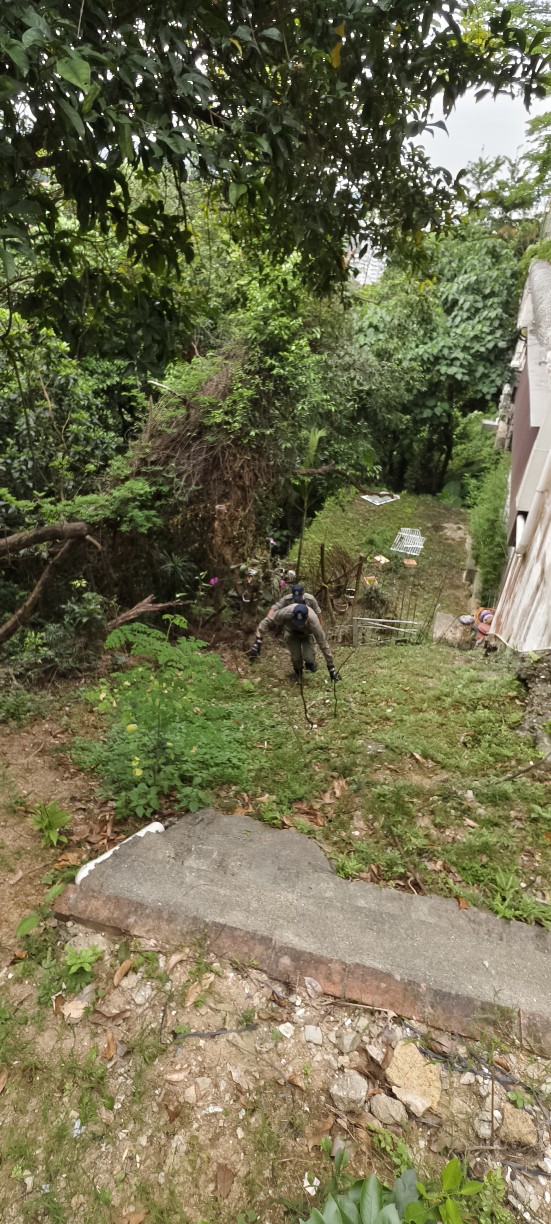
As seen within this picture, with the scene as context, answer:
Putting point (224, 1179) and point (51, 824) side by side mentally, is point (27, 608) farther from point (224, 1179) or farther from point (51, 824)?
point (224, 1179)

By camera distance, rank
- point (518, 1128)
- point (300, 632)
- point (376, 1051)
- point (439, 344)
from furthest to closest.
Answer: point (439, 344), point (300, 632), point (376, 1051), point (518, 1128)

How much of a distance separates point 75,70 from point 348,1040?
3950 mm

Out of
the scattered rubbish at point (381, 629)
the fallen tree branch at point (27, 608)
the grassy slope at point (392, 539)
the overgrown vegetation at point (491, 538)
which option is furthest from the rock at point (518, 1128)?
the overgrown vegetation at point (491, 538)

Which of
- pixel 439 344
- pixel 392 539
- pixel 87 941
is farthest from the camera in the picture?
pixel 439 344

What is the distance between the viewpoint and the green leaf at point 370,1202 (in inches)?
70.7

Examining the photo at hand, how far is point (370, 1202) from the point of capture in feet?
6.01

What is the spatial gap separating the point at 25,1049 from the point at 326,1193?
145cm

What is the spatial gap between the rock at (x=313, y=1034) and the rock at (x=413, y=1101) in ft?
1.24

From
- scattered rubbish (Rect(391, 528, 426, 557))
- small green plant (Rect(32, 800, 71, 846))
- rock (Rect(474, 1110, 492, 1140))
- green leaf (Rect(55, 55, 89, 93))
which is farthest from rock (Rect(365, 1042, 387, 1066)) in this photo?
scattered rubbish (Rect(391, 528, 426, 557))

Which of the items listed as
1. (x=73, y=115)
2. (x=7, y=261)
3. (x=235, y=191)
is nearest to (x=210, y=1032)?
(x=7, y=261)

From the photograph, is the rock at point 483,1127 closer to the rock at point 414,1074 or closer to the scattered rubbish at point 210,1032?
the rock at point 414,1074

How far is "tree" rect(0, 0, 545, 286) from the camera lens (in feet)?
6.95

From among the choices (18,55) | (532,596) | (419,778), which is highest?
(18,55)

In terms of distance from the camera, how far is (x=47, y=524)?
23.7 ft
